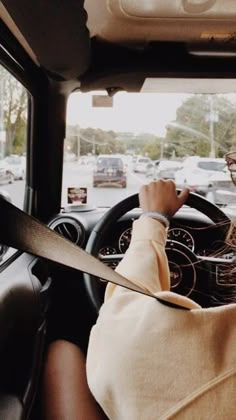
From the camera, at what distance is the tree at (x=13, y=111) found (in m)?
1.50

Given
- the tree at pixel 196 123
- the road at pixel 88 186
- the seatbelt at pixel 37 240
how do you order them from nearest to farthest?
the seatbelt at pixel 37 240 < the tree at pixel 196 123 < the road at pixel 88 186

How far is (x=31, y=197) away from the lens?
6.24 ft

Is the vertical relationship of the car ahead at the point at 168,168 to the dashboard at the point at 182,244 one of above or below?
above

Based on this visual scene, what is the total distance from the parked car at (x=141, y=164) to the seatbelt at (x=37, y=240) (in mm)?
1206

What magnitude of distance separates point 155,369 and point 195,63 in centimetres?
139

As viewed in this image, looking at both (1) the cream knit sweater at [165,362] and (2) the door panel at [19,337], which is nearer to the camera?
(1) the cream knit sweater at [165,362]

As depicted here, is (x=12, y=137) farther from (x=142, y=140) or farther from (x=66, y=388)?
(x=66, y=388)

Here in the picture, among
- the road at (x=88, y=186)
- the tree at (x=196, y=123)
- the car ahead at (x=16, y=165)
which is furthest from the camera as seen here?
the road at (x=88, y=186)

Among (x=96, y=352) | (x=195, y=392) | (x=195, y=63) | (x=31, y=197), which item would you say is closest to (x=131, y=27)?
(x=195, y=63)

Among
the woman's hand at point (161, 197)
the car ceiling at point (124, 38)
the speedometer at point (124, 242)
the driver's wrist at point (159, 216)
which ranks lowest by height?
the speedometer at point (124, 242)

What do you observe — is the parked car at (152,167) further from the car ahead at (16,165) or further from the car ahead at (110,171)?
the car ahead at (16,165)

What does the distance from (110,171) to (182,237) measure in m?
0.45

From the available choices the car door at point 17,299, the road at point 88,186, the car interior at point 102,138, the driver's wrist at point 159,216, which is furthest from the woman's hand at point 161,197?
the road at point 88,186

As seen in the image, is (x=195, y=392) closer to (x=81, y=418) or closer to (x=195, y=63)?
(x=81, y=418)
